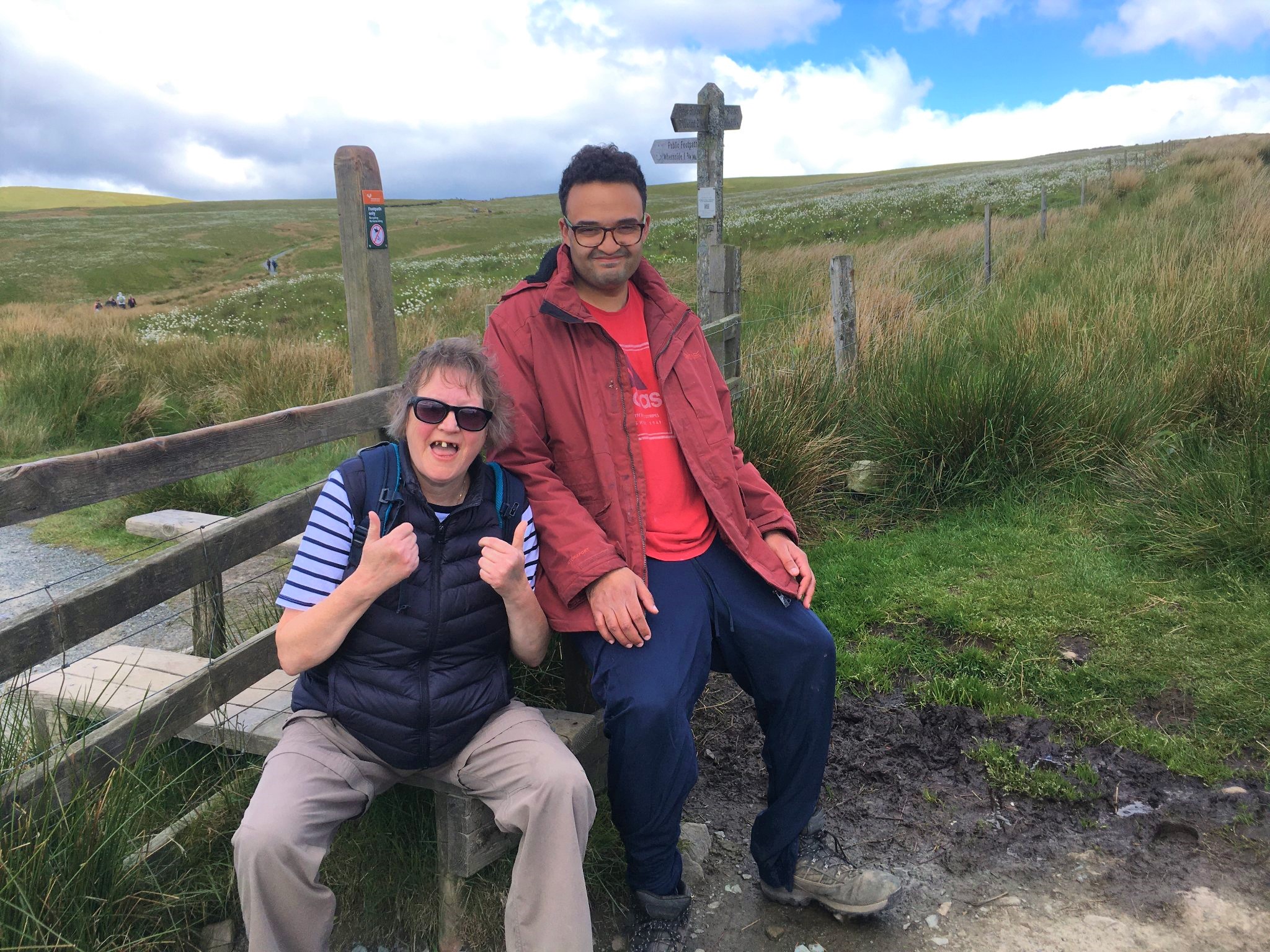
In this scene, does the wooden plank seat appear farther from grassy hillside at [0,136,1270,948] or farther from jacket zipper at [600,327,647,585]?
jacket zipper at [600,327,647,585]

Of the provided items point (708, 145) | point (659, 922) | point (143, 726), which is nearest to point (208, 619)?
point (143, 726)

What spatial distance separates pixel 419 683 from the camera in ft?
7.06

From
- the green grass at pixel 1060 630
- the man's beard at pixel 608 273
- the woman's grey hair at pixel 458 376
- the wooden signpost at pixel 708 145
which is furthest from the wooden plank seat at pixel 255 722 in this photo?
the wooden signpost at pixel 708 145

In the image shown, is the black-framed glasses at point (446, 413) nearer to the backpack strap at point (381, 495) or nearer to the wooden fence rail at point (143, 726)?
the backpack strap at point (381, 495)

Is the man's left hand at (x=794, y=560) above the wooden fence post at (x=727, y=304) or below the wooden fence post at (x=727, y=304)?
below

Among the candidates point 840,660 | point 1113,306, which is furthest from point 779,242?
point 840,660

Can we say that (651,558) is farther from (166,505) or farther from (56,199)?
(56,199)

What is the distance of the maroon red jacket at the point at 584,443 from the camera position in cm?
249

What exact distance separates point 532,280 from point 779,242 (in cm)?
2305

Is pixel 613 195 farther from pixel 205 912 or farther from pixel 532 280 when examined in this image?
pixel 205 912

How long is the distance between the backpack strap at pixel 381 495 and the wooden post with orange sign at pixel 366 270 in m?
1.25

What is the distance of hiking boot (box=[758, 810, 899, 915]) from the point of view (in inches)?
101

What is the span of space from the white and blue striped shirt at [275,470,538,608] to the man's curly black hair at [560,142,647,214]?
→ 113cm

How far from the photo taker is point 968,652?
12.3 ft
